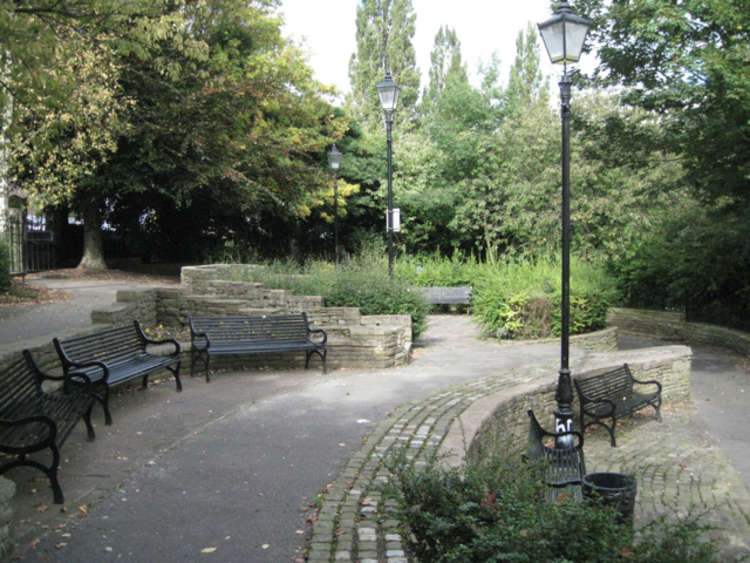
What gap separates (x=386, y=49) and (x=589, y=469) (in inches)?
1545

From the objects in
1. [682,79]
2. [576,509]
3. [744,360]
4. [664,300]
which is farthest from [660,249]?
[576,509]

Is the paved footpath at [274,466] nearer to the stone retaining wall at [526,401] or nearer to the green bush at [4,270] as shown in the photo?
the stone retaining wall at [526,401]

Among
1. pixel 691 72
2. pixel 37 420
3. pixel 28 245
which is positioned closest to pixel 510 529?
pixel 37 420

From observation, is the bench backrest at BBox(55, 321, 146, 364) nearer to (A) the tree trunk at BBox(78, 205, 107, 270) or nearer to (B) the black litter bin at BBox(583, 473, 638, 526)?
(B) the black litter bin at BBox(583, 473, 638, 526)

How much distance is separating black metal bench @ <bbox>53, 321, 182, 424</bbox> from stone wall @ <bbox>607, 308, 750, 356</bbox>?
12.6m

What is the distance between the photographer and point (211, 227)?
25812 millimetres

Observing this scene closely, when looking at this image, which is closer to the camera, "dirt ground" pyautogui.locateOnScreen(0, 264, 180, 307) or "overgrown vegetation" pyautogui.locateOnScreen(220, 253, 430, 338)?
"overgrown vegetation" pyautogui.locateOnScreen(220, 253, 430, 338)

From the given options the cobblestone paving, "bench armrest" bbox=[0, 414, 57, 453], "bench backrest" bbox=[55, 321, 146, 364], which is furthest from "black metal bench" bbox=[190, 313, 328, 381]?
"bench armrest" bbox=[0, 414, 57, 453]

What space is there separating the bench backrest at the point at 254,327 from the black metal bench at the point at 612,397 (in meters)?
4.10

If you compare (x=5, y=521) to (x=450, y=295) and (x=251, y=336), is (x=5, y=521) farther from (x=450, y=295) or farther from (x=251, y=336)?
(x=450, y=295)

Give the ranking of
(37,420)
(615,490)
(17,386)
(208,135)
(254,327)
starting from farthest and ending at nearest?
(208,135)
(254,327)
(17,386)
(615,490)
(37,420)

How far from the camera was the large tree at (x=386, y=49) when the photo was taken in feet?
139

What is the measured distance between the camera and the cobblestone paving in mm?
3832

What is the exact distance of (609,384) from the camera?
30.8 ft
